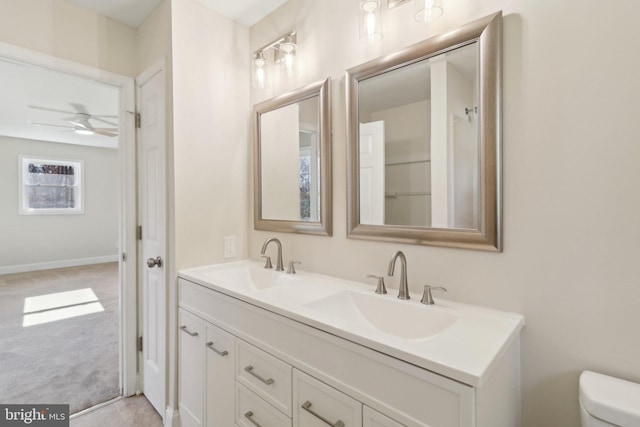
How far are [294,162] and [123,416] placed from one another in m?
1.93

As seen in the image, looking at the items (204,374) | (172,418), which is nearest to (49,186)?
(172,418)

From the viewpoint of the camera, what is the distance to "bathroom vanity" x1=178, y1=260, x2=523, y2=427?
759mm

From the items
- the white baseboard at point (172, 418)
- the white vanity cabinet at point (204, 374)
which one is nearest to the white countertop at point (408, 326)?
the white vanity cabinet at point (204, 374)

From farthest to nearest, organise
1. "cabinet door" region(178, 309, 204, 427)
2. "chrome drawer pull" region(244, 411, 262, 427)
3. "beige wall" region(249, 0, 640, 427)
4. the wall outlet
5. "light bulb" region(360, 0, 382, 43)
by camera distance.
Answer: the wall outlet
"cabinet door" region(178, 309, 204, 427)
"light bulb" region(360, 0, 382, 43)
"chrome drawer pull" region(244, 411, 262, 427)
"beige wall" region(249, 0, 640, 427)

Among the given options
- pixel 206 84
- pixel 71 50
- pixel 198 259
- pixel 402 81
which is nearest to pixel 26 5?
pixel 71 50

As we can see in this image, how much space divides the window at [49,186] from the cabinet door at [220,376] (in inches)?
254

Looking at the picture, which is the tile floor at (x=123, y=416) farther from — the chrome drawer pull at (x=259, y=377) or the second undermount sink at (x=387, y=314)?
the second undermount sink at (x=387, y=314)

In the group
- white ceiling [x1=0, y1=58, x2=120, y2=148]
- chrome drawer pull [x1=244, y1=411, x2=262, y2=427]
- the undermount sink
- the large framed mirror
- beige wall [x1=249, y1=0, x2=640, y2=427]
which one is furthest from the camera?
white ceiling [x1=0, y1=58, x2=120, y2=148]

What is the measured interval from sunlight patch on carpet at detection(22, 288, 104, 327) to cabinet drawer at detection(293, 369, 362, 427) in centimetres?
369

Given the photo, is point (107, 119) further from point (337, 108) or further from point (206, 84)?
point (337, 108)

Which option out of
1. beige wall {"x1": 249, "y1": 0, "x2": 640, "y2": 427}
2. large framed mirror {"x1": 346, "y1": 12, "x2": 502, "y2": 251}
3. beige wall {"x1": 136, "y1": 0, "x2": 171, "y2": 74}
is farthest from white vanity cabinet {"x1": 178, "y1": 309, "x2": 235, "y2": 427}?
beige wall {"x1": 136, "y1": 0, "x2": 171, "y2": 74}

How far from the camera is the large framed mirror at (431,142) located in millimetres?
1082

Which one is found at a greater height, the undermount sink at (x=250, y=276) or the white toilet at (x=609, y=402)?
the undermount sink at (x=250, y=276)

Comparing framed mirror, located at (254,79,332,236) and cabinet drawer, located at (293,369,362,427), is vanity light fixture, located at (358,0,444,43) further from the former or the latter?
cabinet drawer, located at (293,369,362,427)
